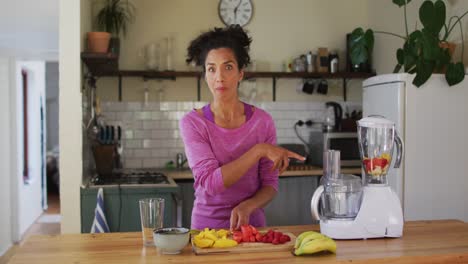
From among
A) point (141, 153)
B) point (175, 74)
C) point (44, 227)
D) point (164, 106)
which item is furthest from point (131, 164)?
point (44, 227)

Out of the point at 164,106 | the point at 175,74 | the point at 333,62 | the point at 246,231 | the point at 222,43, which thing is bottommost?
the point at 246,231

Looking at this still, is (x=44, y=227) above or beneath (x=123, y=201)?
beneath

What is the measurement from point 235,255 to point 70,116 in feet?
7.19

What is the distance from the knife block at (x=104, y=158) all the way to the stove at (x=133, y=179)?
71 mm

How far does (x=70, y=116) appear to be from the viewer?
3387 mm

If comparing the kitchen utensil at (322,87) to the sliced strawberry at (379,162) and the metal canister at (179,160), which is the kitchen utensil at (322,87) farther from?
the sliced strawberry at (379,162)

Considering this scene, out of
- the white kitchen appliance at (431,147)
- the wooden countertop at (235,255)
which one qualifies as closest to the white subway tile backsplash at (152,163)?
the white kitchen appliance at (431,147)

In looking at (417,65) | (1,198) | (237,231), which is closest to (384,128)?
(237,231)

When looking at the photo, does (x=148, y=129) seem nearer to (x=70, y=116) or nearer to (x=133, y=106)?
(x=133, y=106)

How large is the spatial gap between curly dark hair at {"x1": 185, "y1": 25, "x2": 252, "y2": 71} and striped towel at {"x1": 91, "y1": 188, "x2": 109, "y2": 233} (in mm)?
1650

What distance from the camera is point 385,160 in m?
1.80

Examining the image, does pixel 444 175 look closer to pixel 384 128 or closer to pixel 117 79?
pixel 384 128

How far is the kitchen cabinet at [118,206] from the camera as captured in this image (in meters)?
3.37

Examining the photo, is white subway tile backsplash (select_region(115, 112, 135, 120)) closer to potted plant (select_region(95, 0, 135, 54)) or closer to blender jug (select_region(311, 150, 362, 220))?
potted plant (select_region(95, 0, 135, 54))
